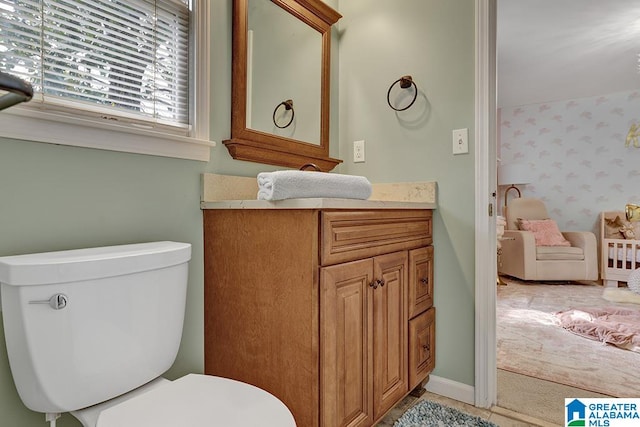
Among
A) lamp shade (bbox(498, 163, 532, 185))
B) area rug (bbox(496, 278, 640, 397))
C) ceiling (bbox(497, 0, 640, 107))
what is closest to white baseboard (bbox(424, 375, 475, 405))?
area rug (bbox(496, 278, 640, 397))

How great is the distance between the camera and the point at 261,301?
1.18m

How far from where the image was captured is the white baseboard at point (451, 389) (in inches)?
64.9

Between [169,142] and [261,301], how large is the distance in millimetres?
620

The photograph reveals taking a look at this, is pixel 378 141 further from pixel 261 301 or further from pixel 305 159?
pixel 261 301

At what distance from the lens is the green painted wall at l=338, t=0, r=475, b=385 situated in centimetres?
167

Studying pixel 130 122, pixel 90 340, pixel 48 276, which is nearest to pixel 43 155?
pixel 130 122

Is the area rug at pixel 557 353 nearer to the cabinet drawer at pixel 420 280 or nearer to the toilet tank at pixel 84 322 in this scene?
the cabinet drawer at pixel 420 280

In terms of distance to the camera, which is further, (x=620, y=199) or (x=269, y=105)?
(x=620, y=199)

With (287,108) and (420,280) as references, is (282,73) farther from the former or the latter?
(420,280)

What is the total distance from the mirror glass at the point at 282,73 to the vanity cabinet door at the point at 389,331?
31.2 inches

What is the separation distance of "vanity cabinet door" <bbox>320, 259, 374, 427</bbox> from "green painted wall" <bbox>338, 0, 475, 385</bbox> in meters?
0.62

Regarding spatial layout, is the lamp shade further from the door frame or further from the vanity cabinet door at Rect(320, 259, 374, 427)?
the vanity cabinet door at Rect(320, 259, 374, 427)

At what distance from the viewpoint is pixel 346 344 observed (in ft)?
3.83

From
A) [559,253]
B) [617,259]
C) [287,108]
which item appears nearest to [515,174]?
[559,253]
